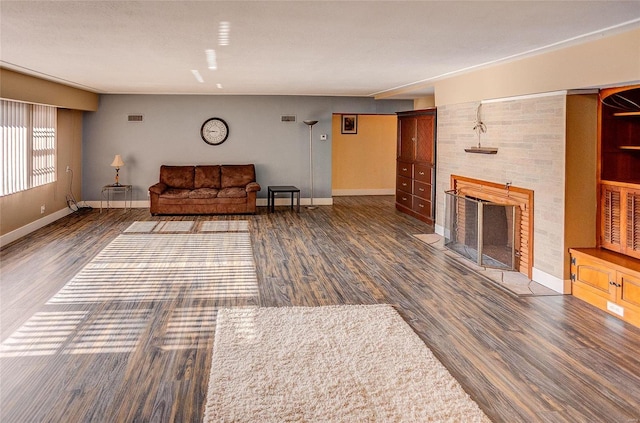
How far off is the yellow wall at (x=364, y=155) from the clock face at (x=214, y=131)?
281cm

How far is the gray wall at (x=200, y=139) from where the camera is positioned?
10211 millimetres

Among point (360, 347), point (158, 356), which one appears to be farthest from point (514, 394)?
point (158, 356)

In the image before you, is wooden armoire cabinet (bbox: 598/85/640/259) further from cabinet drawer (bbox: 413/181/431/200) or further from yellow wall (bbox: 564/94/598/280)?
cabinet drawer (bbox: 413/181/431/200)

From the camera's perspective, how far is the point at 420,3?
10.3 ft

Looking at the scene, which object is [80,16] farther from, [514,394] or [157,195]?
[157,195]

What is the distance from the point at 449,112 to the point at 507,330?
13.2ft

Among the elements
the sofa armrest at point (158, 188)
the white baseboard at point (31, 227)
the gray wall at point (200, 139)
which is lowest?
the white baseboard at point (31, 227)

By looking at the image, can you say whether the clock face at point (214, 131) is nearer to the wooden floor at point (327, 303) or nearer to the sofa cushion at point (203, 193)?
the sofa cushion at point (203, 193)

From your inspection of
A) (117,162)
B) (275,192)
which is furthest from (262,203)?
(117,162)

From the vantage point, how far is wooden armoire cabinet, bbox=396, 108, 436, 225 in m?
8.52

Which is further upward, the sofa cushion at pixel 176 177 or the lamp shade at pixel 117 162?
the lamp shade at pixel 117 162

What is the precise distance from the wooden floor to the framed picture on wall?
582cm

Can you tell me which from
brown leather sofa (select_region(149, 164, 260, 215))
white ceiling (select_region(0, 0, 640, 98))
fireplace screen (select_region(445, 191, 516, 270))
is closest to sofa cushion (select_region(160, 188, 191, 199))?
brown leather sofa (select_region(149, 164, 260, 215))

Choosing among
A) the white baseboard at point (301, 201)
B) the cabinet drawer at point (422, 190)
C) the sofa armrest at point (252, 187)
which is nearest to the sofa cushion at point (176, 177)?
the sofa armrest at point (252, 187)
